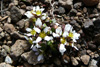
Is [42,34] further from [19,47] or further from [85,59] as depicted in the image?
[85,59]

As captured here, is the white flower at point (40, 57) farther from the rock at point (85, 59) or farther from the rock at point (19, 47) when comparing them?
the rock at point (85, 59)

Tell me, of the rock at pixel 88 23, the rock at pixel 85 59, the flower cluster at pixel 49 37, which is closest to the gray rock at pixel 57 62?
the flower cluster at pixel 49 37

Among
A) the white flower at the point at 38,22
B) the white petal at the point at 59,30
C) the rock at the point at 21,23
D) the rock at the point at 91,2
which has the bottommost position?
the rock at the point at 21,23

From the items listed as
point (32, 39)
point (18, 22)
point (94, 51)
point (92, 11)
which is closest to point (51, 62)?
point (32, 39)

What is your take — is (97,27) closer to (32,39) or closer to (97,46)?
(97,46)

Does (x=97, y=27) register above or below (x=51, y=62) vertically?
above

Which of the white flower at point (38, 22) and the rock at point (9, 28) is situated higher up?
the white flower at point (38, 22)

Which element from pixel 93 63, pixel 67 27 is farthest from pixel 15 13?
pixel 93 63

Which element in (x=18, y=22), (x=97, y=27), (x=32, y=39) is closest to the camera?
(x=32, y=39)
